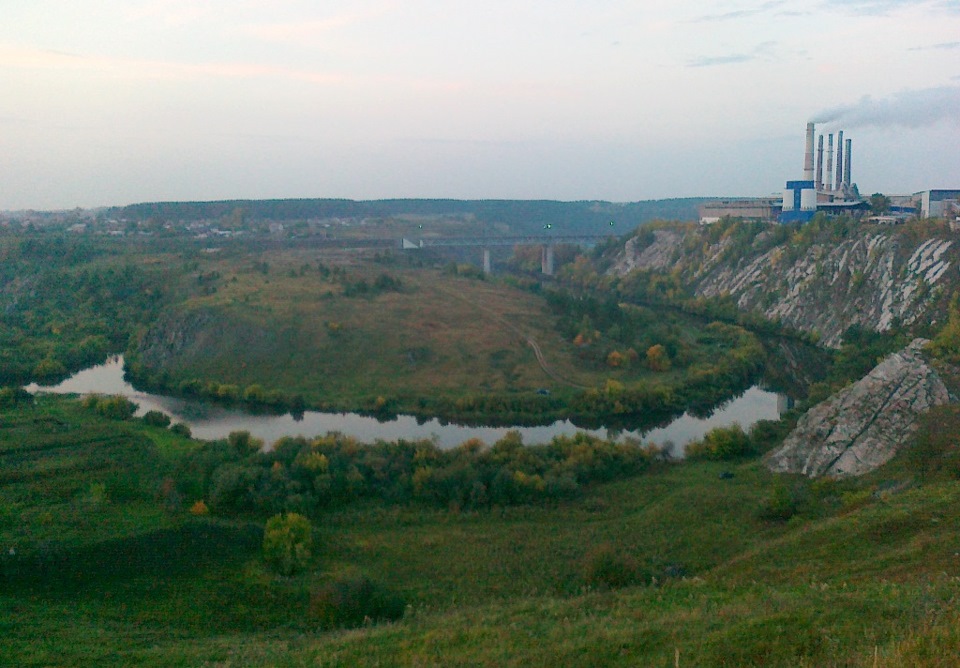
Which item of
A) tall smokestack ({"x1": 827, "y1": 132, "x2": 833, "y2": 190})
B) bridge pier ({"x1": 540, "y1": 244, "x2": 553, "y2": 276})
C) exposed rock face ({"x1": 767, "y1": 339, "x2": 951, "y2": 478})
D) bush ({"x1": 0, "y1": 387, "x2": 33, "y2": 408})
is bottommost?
bush ({"x1": 0, "y1": 387, "x2": 33, "y2": 408})

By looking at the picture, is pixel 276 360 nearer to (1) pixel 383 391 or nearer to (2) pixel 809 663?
(1) pixel 383 391

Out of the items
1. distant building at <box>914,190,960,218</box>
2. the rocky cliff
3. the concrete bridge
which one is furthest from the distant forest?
distant building at <box>914,190,960,218</box>

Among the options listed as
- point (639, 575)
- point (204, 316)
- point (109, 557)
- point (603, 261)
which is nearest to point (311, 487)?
point (109, 557)

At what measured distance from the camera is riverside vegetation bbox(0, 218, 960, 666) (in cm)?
615

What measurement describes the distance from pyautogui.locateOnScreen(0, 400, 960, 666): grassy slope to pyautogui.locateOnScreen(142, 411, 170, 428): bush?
341 centimetres

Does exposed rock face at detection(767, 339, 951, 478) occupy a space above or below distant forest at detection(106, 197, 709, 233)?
below

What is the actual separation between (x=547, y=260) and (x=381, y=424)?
123ft

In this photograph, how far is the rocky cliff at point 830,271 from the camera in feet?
99.0

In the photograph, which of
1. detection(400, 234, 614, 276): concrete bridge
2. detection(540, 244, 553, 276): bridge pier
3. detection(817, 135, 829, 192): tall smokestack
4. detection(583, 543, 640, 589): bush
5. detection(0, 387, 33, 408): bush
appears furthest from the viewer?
detection(540, 244, 553, 276): bridge pier

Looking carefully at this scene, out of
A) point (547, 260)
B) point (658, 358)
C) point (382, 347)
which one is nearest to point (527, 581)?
point (658, 358)

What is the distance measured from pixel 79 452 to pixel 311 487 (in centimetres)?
555

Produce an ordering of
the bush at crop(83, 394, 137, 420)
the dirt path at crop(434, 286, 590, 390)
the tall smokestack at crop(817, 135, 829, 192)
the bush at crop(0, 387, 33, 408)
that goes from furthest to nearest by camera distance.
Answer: the tall smokestack at crop(817, 135, 829, 192) → the dirt path at crop(434, 286, 590, 390) → the bush at crop(0, 387, 33, 408) → the bush at crop(83, 394, 137, 420)

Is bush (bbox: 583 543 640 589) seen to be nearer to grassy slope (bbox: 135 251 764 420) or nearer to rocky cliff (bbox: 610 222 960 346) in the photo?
grassy slope (bbox: 135 251 764 420)

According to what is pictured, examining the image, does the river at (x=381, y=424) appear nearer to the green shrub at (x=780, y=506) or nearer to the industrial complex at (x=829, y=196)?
the green shrub at (x=780, y=506)
